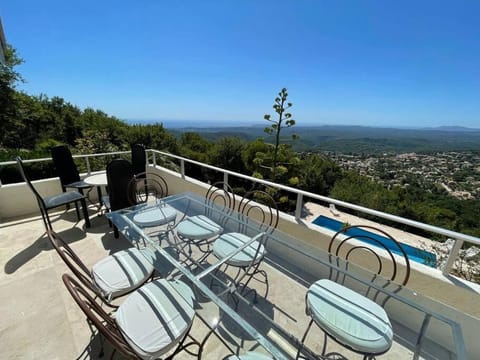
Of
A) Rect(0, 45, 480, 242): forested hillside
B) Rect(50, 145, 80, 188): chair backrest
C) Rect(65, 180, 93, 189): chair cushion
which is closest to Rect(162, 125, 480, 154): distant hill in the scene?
Rect(0, 45, 480, 242): forested hillside

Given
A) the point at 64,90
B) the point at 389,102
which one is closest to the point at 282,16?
the point at 64,90

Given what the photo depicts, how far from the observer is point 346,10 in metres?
5.22

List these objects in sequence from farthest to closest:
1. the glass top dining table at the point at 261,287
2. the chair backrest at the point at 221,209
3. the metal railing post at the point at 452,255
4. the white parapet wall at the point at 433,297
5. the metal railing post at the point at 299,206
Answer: the chair backrest at the point at 221,209
the metal railing post at the point at 299,206
the metal railing post at the point at 452,255
the white parapet wall at the point at 433,297
the glass top dining table at the point at 261,287

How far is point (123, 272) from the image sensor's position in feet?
5.08

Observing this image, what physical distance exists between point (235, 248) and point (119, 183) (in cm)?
183

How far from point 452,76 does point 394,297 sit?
20.3 metres

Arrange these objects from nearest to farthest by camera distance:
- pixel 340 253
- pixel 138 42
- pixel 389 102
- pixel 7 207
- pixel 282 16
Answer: pixel 340 253 < pixel 7 207 < pixel 282 16 < pixel 138 42 < pixel 389 102

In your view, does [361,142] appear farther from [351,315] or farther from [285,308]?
[351,315]

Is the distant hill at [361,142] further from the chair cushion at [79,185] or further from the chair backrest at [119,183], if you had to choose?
the chair backrest at [119,183]

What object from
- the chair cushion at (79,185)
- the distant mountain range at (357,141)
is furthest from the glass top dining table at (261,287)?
the distant mountain range at (357,141)

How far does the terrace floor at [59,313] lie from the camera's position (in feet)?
4.49

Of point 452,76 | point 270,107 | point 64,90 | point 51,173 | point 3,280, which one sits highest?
point 452,76

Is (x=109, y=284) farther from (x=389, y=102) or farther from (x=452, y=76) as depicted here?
(x=389, y=102)

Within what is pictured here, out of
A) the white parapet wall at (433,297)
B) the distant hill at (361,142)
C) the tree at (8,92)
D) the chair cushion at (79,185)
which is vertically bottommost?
the distant hill at (361,142)
